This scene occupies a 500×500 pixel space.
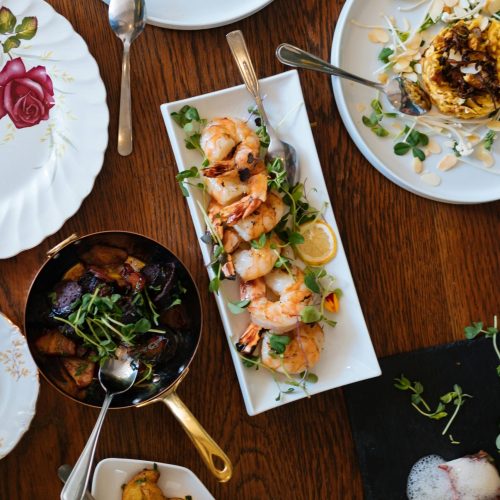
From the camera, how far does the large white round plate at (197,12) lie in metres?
1.13

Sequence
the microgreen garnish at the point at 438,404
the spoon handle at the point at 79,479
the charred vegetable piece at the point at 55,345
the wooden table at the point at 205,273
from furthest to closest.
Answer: the microgreen garnish at the point at 438,404
the wooden table at the point at 205,273
the charred vegetable piece at the point at 55,345
the spoon handle at the point at 79,479

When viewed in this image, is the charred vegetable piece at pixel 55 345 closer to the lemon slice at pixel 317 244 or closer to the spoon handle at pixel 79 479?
the spoon handle at pixel 79 479

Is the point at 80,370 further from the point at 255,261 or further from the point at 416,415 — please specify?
the point at 416,415

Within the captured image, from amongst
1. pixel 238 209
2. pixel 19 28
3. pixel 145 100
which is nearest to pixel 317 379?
pixel 238 209

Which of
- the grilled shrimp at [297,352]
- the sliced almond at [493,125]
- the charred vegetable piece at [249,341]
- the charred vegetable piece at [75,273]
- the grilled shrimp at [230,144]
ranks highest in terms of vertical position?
the grilled shrimp at [230,144]

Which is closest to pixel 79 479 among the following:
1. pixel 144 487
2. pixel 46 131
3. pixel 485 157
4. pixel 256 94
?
pixel 144 487

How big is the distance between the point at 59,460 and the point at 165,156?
0.64 m

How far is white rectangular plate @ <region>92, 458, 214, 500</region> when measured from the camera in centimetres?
114

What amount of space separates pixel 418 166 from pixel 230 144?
1.31 feet

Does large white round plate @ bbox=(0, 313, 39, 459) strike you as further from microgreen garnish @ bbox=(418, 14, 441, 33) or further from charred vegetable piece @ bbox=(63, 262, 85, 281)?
microgreen garnish @ bbox=(418, 14, 441, 33)

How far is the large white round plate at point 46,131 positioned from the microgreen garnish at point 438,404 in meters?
0.76

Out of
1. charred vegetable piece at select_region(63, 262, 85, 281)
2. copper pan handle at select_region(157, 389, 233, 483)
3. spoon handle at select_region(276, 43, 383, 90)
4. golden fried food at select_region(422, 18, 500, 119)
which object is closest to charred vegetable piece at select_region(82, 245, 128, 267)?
charred vegetable piece at select_region(63, 262, 85, 281)

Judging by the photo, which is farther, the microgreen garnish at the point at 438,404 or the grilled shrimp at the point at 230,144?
the microgreen garnish at the point at 438,404

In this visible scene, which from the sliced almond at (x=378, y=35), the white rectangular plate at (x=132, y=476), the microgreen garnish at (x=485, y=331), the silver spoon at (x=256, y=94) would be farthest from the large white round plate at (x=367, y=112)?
the white rectangular plate at (x=132, y=476)
